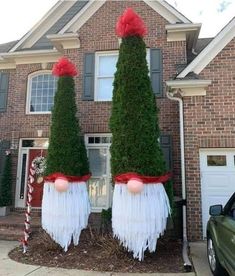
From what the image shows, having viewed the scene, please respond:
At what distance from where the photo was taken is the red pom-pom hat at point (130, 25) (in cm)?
724

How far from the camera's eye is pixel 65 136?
834 cm

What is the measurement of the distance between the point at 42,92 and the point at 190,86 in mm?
6190

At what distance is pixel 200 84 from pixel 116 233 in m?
4.36

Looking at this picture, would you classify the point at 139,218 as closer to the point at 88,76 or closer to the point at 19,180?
the point at 88,76

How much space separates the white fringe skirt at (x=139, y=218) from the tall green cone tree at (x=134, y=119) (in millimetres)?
468

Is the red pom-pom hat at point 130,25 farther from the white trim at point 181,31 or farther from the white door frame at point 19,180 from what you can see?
the white door frame at point 19,180

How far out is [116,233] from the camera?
264 inches

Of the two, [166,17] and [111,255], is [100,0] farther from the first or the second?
[111,255]

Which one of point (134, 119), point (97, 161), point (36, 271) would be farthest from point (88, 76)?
point (36, 271)

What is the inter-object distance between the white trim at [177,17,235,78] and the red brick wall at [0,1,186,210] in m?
1.93

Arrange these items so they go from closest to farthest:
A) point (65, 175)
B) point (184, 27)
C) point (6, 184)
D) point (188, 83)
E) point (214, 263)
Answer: point (214, 263)
point (65, 175)
point (188, 83)
point (184, 27)
point (6, 184)

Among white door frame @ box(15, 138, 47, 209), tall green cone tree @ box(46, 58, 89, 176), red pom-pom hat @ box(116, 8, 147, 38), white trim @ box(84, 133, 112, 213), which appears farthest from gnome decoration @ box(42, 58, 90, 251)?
white door frame @ box(15, 138, 47, 209)

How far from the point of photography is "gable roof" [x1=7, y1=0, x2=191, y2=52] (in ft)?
37.1

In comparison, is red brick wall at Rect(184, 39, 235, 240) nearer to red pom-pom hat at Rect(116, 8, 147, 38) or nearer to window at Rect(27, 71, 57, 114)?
red pom-pom hat at Rect(116, 8, 147, 38)
